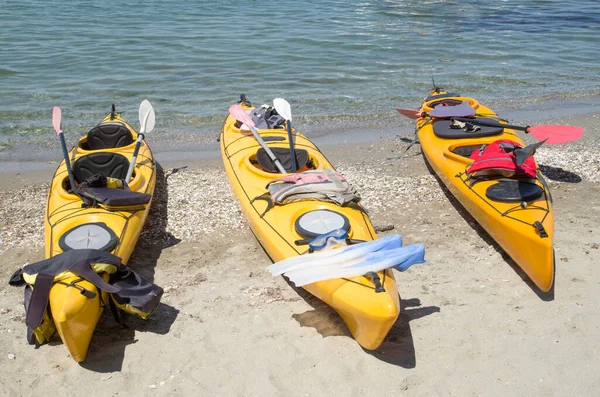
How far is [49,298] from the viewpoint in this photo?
3625 mm

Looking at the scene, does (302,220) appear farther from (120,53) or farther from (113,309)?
(120,53)

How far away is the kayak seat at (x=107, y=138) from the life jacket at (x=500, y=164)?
3526 millimetres

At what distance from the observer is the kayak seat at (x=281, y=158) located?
5.60 meters

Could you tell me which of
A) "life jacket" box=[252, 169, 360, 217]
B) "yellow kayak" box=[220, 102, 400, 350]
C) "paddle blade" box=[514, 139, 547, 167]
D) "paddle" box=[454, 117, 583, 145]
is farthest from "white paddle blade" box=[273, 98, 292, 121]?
"paddle" box=[454, 117, 583, 145]

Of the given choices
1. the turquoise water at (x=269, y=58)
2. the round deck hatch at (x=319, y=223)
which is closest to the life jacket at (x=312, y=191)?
the round deck hatch at (x=319, y=223)

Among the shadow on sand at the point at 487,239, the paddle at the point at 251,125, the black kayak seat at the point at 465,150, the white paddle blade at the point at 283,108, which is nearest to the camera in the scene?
the shadow on sand at the point at 487,239

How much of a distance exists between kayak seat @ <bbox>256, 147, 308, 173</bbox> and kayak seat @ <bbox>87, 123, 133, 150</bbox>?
1.53 meters

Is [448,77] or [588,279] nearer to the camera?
[588,279]

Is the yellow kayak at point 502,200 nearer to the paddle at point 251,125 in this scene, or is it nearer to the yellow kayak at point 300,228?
the yellow kayak at point 300,228

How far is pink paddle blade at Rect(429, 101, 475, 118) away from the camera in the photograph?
21.5ft

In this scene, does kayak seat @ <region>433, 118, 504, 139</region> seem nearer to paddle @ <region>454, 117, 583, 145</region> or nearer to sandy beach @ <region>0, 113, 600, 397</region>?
paddle @ <region>454, 117, 583, 145</region>

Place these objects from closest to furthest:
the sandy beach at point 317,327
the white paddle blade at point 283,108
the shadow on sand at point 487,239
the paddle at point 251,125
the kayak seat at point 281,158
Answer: the sandy beach at point 317,327
the shadow on sand at point 487,239
the paddle at point 251,125
the kayak seat at point 281,158
the white paddle blade at point 283,108

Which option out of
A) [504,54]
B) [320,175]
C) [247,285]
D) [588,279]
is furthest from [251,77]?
[588,279]

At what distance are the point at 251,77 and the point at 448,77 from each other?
3.57 meters
